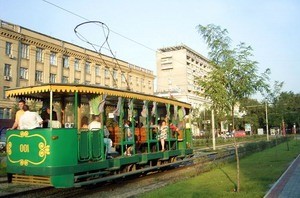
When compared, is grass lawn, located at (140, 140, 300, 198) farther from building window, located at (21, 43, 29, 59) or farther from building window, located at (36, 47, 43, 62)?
building window, located at (36, 47, 43, 62)

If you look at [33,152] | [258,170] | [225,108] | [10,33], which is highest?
[10,33]

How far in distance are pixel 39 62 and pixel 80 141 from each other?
4448 centimetres

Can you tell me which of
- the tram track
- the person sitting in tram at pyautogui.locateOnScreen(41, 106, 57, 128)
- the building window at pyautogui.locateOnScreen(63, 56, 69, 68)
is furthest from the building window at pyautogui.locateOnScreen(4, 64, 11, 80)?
the person sitting in tram at pyautogui.locateOnScreen(41, 106, 57, 128)

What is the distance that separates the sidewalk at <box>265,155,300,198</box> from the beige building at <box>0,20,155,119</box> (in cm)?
2664

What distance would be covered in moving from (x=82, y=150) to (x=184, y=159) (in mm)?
7905

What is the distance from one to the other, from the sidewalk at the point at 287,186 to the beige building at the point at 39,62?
87.4 ft

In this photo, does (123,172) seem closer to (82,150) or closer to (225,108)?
(82,150)

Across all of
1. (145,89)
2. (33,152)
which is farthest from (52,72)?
(33,152)

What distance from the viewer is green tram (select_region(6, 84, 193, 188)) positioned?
31.6ft

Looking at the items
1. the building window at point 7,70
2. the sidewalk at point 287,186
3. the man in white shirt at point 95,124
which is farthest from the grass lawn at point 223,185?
the building window at point 7,70

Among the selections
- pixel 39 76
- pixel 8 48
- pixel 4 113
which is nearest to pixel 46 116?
pixel 4 113

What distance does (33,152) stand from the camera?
9758 mm

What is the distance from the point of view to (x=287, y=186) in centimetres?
1037

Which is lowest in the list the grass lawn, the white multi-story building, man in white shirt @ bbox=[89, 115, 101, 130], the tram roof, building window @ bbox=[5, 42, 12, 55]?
the grass lawn
